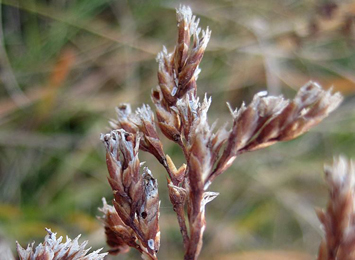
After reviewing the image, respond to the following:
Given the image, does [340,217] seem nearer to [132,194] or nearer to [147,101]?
[132,194]

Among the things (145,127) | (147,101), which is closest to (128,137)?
(145,127)

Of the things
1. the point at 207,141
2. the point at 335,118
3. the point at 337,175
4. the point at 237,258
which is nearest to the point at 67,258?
the point at 207,141

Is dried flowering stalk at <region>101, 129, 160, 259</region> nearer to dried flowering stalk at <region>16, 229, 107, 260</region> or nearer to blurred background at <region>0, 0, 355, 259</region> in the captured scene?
dried flowering stalk at <region>16, 229, 107, 260</region>

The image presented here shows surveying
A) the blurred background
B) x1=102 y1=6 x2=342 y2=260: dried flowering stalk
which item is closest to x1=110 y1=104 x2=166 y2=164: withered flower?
x1=102 y1=6 x2=342 y2=260: dried flowering stalk

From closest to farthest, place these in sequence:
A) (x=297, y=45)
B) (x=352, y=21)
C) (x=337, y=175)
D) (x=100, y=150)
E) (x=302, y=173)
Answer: (x=337, y=175), (x=352, y=21), (x=297, y=45), (x=100, y=150), (x=302, y=173)

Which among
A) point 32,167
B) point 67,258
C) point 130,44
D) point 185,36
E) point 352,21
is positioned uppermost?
point 130,44

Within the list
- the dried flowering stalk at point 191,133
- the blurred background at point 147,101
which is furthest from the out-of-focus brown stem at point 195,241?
the blurred background at point 147,101

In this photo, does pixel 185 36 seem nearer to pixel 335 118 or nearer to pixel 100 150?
pixel 100 150
